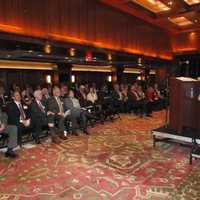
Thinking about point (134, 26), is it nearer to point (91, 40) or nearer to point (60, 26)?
point (91, 40)

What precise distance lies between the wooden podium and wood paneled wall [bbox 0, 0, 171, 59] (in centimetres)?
488

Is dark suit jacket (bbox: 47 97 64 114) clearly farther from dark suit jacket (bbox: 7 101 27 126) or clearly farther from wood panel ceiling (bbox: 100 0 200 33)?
wood panel ceiling (bbox: 100 0 200 33)

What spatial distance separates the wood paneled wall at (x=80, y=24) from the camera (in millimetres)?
6926

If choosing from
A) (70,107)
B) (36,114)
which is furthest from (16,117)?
(70,107)

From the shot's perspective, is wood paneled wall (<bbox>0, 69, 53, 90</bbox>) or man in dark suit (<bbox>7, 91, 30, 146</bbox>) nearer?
man in dark suit (<bbox>7, 91, 30, 146</bbox>)

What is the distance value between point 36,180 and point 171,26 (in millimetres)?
13150

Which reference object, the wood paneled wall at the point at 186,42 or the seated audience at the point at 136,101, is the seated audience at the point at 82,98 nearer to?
the seated audience at the point at 136,101

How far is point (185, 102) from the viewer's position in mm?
4941

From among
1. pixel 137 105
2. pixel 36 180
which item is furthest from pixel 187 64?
pixel 36 180

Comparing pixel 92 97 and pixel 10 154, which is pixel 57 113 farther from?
pixel 92 97

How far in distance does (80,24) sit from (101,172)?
6.91 metres

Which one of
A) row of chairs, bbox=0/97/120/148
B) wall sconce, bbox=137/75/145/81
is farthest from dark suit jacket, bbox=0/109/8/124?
wall sconce, bbox=137/75/145/81

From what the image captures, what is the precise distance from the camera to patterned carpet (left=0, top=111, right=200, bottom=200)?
121 inches

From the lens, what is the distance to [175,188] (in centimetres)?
321
